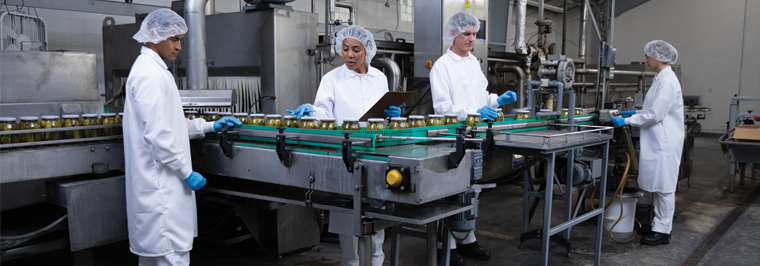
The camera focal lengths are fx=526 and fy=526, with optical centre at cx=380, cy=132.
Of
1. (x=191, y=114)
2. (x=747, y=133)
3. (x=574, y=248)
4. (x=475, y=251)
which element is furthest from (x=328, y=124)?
(x=747, y=133)

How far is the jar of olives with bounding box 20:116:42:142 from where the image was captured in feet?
6.95

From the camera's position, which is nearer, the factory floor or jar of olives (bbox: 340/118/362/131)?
jar of olives (bbox: 340/118/362/131)

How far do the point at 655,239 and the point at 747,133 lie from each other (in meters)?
2.20

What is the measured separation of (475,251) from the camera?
3352mm

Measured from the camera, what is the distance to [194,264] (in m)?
3.21

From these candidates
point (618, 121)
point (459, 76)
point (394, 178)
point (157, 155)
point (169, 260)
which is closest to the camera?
point (394, 178)

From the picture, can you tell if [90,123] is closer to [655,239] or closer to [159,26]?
[159,26]

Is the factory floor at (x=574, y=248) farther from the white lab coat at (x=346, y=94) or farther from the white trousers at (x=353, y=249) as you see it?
the white lab coat at (x=346, y=94)

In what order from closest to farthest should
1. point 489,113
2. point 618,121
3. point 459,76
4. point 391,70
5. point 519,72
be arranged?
point 489,113 → point 459,76 → point 618,121 → point 391,70 → point 519,72

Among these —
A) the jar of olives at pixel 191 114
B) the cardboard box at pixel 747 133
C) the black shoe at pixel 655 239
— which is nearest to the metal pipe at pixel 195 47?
the jar of olives at pixel 191 114

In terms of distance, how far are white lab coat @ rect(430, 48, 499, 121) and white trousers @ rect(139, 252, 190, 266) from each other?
5.21ft

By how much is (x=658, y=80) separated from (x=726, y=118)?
7935 mm

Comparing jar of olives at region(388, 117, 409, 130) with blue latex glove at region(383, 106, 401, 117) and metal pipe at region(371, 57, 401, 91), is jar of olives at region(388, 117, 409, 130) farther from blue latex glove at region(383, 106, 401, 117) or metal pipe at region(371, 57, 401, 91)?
metal pipe at region(371, 57, 401, 91)

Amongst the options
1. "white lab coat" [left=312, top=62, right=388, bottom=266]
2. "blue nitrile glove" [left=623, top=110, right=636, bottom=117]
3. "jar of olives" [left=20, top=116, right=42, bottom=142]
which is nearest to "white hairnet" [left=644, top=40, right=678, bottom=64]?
"blue nitrile glove" [left=623, top=110, right=636, bottom=117]
